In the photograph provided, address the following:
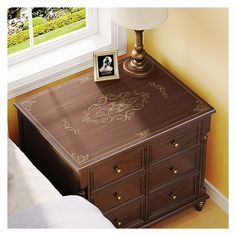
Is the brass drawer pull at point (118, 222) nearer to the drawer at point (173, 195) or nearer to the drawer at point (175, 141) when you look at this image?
the drawer at point (173, 195)

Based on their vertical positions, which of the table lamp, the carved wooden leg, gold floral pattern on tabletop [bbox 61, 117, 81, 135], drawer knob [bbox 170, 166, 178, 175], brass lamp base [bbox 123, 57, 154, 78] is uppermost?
the table lamp

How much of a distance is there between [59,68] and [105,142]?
60cm

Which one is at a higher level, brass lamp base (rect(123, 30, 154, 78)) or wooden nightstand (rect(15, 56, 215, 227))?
brass lamp base (rect(123, 30, 154, 78))

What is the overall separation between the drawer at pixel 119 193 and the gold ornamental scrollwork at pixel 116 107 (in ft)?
1.03

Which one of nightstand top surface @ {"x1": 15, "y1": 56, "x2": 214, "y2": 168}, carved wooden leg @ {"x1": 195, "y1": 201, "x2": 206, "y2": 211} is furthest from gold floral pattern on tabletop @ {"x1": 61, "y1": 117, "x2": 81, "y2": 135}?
carved wooden leg @ {"x1": 195, "y1": 201, "x2": 206, "y2": 211}

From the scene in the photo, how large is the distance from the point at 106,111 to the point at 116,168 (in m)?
0.31

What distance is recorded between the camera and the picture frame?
407 cm

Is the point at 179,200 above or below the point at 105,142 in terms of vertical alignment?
below

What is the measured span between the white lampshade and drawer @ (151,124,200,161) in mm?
537

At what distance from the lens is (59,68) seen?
13.8 feet

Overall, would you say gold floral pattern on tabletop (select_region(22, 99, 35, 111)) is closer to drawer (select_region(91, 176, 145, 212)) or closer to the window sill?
the window sill

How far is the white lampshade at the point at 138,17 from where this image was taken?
152 inches

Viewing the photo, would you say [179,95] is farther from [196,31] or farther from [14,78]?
[14,78]
